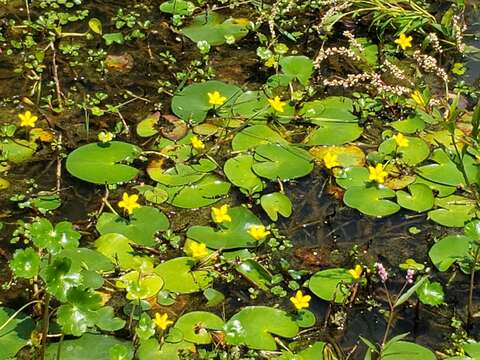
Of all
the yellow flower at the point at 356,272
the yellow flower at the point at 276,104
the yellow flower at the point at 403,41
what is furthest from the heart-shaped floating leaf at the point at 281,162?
the yellow flower at the point at 403,41

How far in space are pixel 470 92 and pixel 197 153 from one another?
128 centimetres

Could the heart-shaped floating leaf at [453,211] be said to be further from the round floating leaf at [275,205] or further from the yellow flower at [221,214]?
the yellow flower at [221,214]

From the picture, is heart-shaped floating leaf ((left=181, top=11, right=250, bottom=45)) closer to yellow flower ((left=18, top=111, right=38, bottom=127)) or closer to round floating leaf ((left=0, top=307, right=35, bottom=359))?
yellow flower ((left=18, top=111, right=38, bottom=127))

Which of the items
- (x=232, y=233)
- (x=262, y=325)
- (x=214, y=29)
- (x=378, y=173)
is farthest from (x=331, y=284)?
(x=214, y=29)

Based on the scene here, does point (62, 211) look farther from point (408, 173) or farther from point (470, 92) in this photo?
point (470, 92)

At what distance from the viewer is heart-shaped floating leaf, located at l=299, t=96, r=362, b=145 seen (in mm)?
3180

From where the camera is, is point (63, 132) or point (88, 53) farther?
point (88, 53)

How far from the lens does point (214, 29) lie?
12.5 ft

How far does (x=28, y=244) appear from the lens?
2717mm

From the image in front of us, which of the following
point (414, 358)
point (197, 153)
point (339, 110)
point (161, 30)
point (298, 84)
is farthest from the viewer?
point (161, 30)

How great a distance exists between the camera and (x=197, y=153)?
10.1ft

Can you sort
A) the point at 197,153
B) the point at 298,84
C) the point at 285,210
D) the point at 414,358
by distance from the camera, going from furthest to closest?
A: the point at 298,84 < the point at 197,153 < the point at 285,210 < the point at 414,358

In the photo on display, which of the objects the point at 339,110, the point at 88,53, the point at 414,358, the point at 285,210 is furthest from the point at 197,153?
the point at 414,358

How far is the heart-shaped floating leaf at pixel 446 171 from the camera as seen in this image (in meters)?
2.99
